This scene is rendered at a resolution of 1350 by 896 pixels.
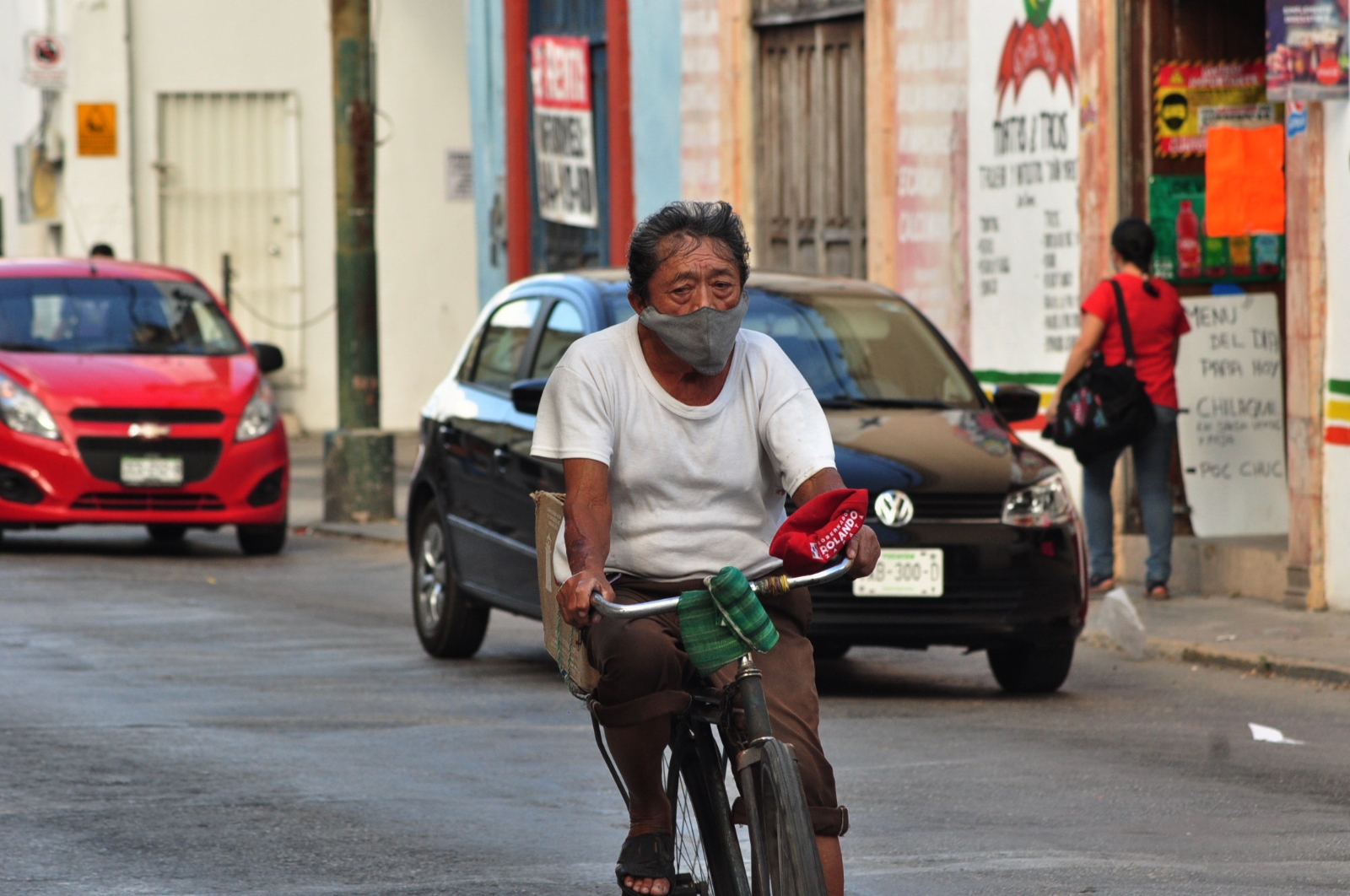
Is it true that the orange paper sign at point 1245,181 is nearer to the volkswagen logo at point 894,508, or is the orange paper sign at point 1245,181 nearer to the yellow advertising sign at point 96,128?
the volkswagen logo at point 894,508

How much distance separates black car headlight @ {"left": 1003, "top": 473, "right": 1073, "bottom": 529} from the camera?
9367mm

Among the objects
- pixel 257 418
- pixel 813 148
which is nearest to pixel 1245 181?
pixel 813 148

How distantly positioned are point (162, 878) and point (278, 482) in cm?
936

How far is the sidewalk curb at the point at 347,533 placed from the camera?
16.5 metres

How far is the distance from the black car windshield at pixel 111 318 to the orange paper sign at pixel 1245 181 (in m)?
6.35

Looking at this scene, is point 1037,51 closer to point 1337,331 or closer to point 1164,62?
point 1164,62

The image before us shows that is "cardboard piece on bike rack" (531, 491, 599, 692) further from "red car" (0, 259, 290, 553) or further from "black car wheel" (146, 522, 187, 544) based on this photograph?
"black car wheel" (146, 522, 187, 544)

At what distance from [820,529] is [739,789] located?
1.66ft

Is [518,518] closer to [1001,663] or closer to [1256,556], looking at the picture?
[1001,663]

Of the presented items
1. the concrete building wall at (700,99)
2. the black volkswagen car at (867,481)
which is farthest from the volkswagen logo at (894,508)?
the concrete building wall at (700,99)

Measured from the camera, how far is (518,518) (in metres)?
9.95

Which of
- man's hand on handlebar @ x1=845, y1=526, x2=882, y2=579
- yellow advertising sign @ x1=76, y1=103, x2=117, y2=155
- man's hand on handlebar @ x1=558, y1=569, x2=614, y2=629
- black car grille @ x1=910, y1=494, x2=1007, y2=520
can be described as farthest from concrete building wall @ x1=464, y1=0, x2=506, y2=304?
man's hand on handlebar @ x1=845, y1=526, x2=882, y2=579

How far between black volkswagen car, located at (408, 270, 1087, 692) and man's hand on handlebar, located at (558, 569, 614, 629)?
459 centimetres

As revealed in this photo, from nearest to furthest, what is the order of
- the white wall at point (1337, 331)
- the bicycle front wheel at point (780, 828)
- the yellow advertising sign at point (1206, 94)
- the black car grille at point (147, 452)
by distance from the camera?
the bicycle front wheel at point (780, 828) → the white wall at point (1337, 331) → the yellow advertising sign at point (1206, 94) → the black car grille at point (147, 452)
